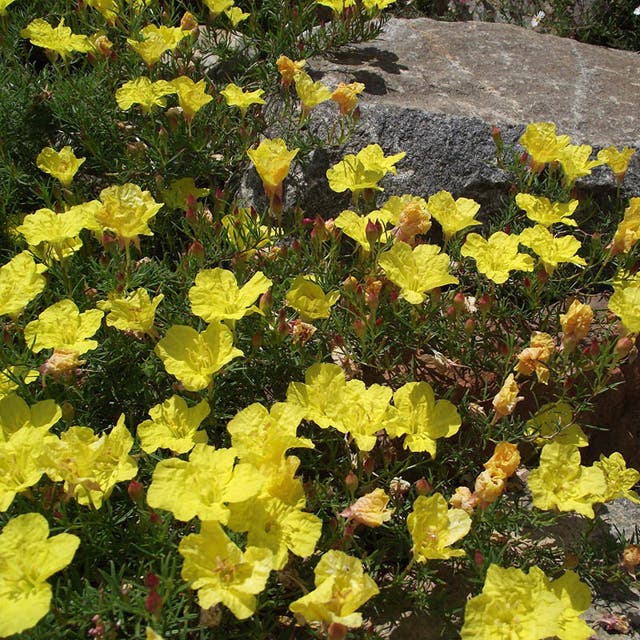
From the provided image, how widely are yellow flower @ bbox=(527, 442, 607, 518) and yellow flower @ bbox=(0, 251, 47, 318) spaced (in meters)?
1.84

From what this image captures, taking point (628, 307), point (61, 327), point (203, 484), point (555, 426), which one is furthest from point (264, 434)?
point (628, 307)

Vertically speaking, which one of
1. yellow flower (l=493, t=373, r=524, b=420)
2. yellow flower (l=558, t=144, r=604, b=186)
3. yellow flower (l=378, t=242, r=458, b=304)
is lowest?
yellow flower (l=493, t=373, r=524, b=420)

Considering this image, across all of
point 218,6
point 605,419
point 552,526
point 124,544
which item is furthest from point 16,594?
point 218,6

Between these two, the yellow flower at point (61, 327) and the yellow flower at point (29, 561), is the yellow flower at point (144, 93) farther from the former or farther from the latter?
the yellow flower at point (29, 561)

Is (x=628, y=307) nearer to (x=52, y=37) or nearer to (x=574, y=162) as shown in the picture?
(x=574, y=162)

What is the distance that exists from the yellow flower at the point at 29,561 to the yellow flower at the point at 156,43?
8.28 feet

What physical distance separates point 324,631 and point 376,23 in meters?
3.86

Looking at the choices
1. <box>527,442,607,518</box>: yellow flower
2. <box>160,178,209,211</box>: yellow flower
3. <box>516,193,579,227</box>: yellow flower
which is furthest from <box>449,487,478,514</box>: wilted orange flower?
<box>160,178,209,211</box>: yellow flower

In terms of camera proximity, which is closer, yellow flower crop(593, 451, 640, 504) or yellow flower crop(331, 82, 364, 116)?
yellow flower crop(593, 451, 640, 504)

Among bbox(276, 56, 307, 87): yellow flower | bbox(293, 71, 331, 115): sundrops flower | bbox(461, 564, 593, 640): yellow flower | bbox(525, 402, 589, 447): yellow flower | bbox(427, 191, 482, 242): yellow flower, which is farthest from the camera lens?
bbox(276, 56, 307, 87): yellow flower

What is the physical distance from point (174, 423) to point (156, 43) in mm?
2148

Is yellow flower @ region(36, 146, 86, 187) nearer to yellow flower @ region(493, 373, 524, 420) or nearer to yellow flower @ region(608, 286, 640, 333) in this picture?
yellow flower @ region(493, 373, 524, 420)

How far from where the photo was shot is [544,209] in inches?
121

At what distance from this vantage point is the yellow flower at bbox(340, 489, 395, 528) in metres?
2.17
